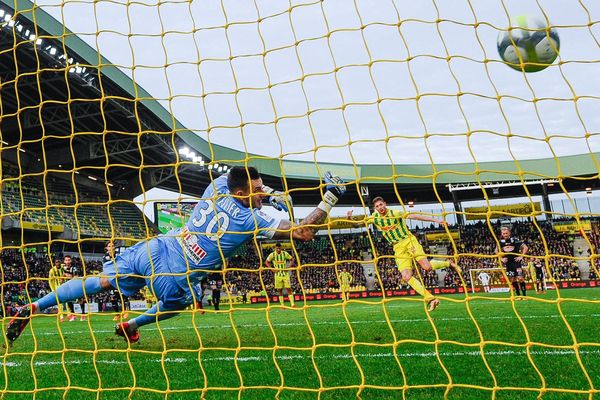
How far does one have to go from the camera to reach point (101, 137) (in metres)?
27.8

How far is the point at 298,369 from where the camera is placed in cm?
381

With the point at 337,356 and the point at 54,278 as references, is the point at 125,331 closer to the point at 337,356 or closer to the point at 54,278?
the point at 54,278

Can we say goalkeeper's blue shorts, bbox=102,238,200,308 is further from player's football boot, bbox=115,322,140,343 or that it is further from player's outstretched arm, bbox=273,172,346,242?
player's outstretched arm, bbox=273,172,346,242

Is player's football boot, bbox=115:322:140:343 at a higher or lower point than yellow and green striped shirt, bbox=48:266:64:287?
lower

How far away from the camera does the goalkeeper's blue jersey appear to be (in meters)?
4.48

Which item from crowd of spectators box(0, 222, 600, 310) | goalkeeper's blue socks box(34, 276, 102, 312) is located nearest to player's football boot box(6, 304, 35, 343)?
goalkeeper's blue socks box(34, 276, 102, 312)

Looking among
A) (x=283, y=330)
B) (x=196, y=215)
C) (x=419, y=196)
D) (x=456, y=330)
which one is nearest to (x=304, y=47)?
(x=196, y=215)

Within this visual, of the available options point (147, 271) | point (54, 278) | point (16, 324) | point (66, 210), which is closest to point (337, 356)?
point (147, 271)

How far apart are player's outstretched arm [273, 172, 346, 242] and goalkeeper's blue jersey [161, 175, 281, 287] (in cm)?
25

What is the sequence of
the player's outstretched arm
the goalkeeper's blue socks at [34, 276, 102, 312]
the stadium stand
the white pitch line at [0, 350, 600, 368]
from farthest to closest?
the stadium stand < the goalkeeper's blue socks at [34, 276, 102, 312] < the white pitch line at [0, 350, 600, 368] < the player's outstretched arm

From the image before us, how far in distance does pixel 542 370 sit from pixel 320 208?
6.12ft

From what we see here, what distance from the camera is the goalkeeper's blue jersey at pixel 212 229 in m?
4.48

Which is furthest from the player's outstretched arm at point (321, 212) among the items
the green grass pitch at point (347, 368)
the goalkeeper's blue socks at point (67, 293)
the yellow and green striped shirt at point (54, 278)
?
the goalkeeper's blue socks at point (67, 293)

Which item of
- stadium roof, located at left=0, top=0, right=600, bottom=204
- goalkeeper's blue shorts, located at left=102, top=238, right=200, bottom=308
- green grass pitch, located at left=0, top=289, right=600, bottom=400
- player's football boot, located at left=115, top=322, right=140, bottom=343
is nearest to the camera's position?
green grass pitch, located at left=0, top=289, right=600, bottom=400
